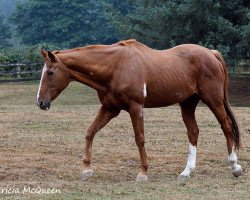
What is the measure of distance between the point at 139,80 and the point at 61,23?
6110 cm

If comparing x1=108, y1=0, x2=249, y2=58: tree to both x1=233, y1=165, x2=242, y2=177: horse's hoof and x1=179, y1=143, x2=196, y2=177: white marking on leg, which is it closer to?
x1=179, y1=143, x2=196, y2=177: white marking on leg

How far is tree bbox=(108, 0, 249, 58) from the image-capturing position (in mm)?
28375

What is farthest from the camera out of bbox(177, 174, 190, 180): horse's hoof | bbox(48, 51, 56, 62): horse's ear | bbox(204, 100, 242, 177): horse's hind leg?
bbox(204, 100, 242, 177): horse's hind leg

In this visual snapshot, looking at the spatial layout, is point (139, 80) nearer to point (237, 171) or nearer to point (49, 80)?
point (49, 80)

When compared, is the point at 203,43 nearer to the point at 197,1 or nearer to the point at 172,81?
the point at 197,1

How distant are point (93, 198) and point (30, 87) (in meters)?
28.3

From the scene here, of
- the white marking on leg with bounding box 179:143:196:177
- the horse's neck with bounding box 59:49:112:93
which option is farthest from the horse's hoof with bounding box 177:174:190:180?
the horse's neck with bounding box 59:49:112:93

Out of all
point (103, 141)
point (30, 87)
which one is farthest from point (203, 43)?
point (103, 141)

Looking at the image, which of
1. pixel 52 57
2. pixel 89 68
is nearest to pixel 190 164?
pixel 89 68

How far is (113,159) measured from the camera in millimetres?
10703

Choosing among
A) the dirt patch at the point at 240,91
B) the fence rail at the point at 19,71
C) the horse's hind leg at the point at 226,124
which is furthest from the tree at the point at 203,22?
the horse's hind leg at the point at 226,124

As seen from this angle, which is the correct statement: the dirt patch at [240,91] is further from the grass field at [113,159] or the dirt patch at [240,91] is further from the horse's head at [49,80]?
the horse's head at [49,80]

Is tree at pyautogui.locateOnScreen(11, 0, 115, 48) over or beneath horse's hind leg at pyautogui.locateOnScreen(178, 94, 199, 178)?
beneath

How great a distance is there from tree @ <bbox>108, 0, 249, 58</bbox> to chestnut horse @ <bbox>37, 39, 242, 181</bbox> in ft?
57.6
